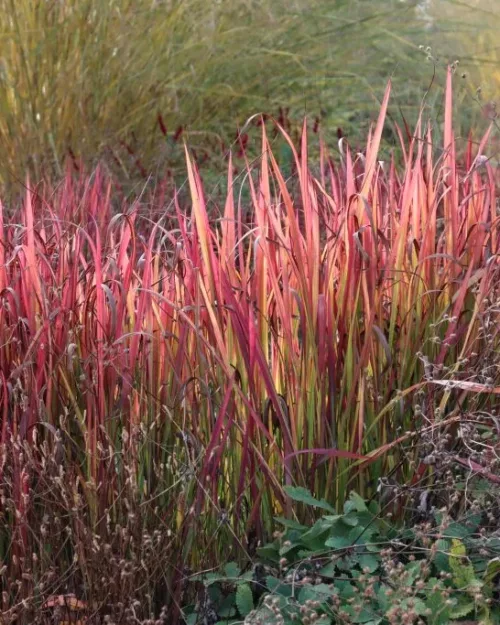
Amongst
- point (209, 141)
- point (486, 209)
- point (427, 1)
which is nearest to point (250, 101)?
point (209, 141)

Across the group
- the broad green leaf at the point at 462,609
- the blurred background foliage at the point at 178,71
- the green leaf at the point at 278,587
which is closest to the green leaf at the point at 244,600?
the green leaf at the point at 278,587

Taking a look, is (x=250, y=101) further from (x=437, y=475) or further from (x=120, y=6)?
(x=437, y=475)

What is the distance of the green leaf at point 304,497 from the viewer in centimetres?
218

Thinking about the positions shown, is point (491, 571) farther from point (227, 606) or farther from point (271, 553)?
point (227, 606)

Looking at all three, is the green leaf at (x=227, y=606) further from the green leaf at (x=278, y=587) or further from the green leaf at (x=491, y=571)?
the green leaf at (x=491, y=571)

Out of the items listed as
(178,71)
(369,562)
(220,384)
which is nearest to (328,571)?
(369,562)

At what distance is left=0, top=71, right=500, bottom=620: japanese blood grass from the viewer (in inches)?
88.3

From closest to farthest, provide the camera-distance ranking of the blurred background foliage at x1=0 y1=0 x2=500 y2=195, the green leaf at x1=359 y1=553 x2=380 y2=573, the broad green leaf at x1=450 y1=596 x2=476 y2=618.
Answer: the broad green leaf at x1=450 y1=596 x2=476 y2=618, the green leaf at x1=359 y1=553 x2=380 y2=573, the blurred background foliage at x1=0 y1=0 x2=500 y2=195

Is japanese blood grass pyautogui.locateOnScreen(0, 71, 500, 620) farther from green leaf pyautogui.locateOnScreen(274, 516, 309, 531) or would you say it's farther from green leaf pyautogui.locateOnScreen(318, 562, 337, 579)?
green leaf pyautogui.locateOnScreen(318, 562, 337, 579)

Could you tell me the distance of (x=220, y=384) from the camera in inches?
92.7

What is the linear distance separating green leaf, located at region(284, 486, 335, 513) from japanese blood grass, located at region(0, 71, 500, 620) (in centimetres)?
8

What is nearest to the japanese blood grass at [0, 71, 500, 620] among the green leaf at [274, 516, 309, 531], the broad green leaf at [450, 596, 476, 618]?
the green leaf at [274, 516, 309, 531]

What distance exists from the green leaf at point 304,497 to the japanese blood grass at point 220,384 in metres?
0.08

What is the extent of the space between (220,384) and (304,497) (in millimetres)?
328
